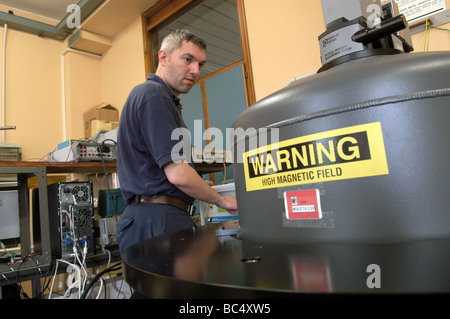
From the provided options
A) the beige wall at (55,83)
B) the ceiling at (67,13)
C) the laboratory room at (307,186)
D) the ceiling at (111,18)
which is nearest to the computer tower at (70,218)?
the laboratory room at (307,186)

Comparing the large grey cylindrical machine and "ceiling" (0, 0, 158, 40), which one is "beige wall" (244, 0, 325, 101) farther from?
the large grey cylindrical machine

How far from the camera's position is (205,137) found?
331 centimetres

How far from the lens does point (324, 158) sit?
402mm

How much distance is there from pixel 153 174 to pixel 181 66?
0.60 meters

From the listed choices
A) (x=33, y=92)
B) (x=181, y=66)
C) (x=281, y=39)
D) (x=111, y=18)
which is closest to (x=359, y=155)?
(x=181, y=66)

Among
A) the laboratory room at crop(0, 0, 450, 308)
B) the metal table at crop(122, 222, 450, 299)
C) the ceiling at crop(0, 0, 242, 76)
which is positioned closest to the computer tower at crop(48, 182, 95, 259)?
the laboratory room at crop(0, 0, 450, 308)

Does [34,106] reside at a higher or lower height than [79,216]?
higher

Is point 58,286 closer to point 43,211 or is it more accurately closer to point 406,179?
point 43,211

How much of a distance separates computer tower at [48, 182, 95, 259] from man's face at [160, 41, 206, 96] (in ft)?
2.75

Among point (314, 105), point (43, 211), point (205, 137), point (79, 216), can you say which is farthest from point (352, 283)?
point (205, 137)

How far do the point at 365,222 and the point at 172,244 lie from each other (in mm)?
297

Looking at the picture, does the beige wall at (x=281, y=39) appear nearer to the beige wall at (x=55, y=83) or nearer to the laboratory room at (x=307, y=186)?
the laboratory room at (x=307, y=186)

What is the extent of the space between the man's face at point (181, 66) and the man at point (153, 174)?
292 millimetres

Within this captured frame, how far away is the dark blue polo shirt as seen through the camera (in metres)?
1.12
